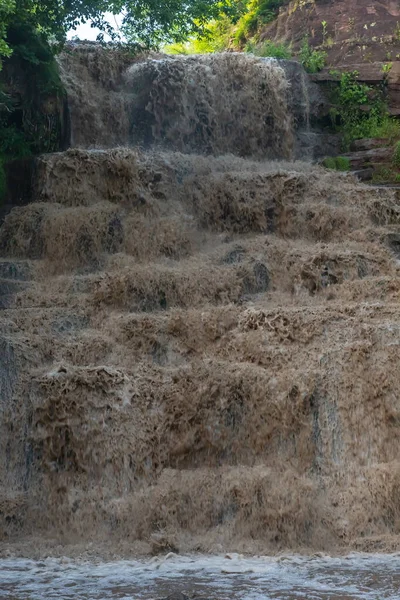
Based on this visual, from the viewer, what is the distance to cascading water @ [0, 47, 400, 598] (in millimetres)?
8680

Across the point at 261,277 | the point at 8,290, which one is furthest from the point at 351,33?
the point at 8,290

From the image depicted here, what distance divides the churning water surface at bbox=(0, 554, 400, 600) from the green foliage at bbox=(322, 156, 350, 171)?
1074cm

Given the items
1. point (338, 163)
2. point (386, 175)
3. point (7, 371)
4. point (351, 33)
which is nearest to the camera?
point (7, 371)

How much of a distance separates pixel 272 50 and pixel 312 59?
1.13 metres

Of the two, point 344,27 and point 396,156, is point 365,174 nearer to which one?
point 396,156

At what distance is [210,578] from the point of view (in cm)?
726

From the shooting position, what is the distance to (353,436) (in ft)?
30.7

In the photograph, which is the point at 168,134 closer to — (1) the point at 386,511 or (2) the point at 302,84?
(2) the point at 302,84

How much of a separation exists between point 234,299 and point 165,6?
7168 mm

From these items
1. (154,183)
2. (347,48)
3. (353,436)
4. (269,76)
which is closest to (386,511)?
(353,436)

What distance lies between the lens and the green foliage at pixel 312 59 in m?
20.5

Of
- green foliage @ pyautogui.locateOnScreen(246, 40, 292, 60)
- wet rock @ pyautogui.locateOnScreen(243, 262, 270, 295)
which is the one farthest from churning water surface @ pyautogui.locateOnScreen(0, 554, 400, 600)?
green foliage @ pyautogui.locateOnScreen(246, 40, 292, 60)

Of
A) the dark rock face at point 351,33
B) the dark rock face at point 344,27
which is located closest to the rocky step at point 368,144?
the dark rock face at point 351,33

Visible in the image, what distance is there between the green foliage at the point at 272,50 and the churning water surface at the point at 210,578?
15.3 m
